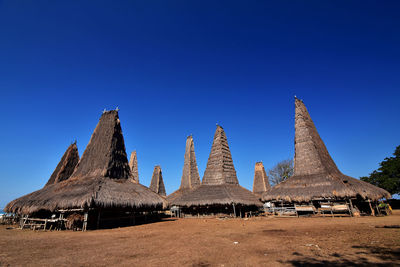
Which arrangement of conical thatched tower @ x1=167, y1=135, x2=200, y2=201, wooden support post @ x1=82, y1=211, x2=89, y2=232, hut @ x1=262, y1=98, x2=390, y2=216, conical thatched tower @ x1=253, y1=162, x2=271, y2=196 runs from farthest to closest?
conical thatched tower @ x1=253, y1=162, x2=271, y2=196 < conical thatched tower @ x1=167, y1=135, x2=200, y2=201 < hut @ x1=262, y1=98, x2=390, y2=216 < wooden support post @ x1=82, y1=211, x2=89, y2=232

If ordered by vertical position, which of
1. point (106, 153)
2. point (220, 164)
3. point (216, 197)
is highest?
point (106, 153)

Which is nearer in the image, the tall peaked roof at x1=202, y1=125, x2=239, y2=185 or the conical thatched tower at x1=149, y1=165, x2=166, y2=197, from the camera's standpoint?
the tall peaked roof at x1=202, y1=125, x2=239, y2=185

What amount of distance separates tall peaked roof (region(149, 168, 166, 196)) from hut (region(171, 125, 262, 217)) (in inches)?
570

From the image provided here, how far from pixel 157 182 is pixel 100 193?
903 inches

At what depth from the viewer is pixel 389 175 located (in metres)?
26.4

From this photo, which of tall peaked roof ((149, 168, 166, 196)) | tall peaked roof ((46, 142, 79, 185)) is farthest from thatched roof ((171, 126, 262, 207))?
tall peaked roof ((149, 168, 166, 196))

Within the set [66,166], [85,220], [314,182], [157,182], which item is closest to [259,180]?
[314,182]

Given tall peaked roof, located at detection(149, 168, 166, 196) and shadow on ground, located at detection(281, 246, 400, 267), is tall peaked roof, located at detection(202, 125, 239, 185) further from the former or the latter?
tall peaked roof, located at detection(149, 168, 166, 196)

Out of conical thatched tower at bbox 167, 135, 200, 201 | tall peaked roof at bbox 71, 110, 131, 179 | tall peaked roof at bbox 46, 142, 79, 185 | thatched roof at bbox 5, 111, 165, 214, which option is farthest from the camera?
conical thatched tower at bbox 167, 135, 200, 201

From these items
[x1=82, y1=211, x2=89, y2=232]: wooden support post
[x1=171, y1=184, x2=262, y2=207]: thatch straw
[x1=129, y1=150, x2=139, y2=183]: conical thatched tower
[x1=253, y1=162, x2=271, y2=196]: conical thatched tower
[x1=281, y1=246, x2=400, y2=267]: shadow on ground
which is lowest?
[x1=281, y1=246, x2=400, y2=267]: shadow on ground

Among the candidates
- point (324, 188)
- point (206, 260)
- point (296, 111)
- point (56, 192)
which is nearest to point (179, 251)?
point (206, 260)

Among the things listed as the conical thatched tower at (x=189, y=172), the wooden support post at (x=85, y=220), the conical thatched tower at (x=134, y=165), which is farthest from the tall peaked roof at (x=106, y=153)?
the conical thatched tower at (x=134, y=165)

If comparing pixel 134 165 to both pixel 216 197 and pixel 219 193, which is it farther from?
pixel 216 197

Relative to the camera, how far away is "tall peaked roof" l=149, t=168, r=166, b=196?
110 ft
